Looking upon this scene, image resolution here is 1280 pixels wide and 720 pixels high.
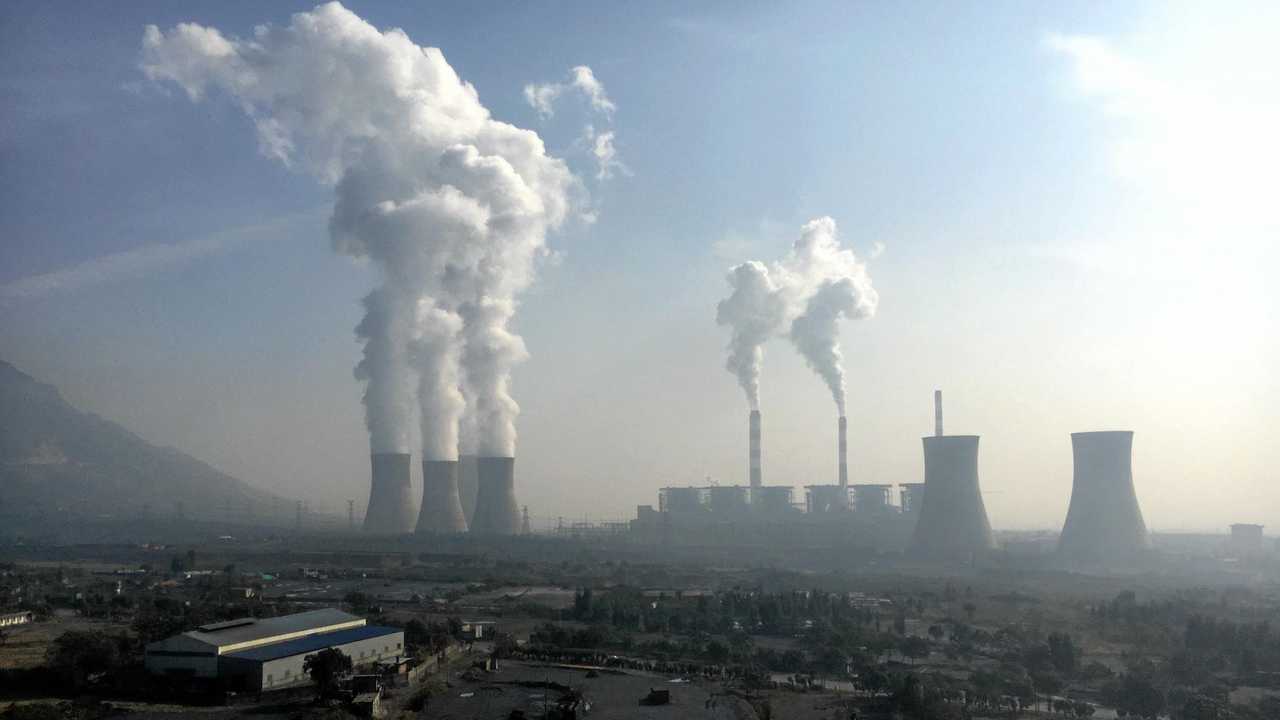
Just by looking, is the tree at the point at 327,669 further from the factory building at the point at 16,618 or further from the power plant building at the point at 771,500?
the power plant building at the point at 771,500

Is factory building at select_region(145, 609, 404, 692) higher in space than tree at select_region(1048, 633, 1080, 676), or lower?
higher

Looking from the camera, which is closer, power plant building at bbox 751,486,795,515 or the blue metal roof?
the blue metal roof

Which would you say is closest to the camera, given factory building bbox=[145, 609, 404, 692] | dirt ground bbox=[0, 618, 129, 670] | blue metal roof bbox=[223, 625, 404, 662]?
factory building bbox=[145, 609, 404, 692]

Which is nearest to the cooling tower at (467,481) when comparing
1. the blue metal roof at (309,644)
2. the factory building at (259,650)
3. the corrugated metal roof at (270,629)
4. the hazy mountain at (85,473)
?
the corrugated metal roof at (270,629)

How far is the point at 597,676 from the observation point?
70.8ft

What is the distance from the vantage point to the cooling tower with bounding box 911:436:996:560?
1729 inches

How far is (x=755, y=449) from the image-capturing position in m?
58.9

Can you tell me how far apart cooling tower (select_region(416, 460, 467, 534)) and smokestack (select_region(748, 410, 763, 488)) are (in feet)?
59.9

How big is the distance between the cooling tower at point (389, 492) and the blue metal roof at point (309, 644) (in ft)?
75.3

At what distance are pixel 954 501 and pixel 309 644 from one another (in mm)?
31270

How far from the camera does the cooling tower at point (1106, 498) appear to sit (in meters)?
41.4

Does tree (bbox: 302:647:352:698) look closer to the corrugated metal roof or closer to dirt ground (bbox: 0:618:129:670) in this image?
the corrugated metal roof

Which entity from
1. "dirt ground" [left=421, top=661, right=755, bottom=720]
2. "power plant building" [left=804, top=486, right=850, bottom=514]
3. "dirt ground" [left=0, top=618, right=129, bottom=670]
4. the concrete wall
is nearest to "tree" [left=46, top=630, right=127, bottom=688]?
the concrete wall

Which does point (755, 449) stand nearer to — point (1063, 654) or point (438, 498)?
point (438, 498)
